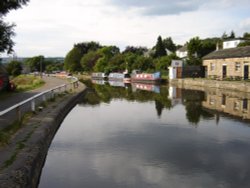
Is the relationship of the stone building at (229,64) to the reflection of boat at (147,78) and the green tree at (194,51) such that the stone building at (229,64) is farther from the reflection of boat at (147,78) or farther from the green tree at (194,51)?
the reflection of boat at (147,78)

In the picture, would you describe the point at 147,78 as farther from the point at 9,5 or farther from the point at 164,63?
the point at 9,5

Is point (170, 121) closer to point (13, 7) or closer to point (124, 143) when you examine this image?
point (124, 143)

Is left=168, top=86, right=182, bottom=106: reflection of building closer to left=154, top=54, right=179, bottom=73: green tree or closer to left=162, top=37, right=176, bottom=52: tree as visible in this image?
left=154, top=54, right=179, bottom=73: green tree

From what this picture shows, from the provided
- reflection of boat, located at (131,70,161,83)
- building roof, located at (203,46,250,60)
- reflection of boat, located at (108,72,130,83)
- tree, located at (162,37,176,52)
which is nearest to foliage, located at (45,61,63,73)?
tree, located at (162,37,176,52)

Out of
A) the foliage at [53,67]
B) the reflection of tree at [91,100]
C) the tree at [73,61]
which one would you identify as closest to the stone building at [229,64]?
the reflection of tree at [91,100]

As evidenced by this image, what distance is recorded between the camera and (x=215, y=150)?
11062mm

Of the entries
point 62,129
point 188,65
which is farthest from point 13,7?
point 188,65

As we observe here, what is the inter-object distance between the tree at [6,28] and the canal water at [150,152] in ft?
22.9

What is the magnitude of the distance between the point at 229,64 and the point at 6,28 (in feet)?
95.3

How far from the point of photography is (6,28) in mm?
21422

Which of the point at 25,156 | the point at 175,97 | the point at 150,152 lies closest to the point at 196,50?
the point at 175,97

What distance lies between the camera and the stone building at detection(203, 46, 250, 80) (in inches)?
1555

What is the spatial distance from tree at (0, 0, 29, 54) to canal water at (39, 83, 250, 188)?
275 inches

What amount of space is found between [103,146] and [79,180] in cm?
331
